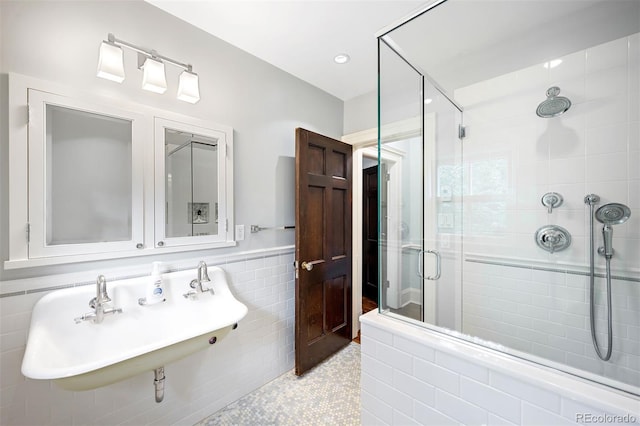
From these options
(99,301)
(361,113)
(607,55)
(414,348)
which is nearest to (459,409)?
(414,348)

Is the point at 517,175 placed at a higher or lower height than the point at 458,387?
higher

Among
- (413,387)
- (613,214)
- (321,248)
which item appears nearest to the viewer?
(413,387)

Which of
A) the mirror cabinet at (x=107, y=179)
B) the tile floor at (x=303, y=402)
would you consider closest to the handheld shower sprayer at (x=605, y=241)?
the tile floor at (x=303, y=402)

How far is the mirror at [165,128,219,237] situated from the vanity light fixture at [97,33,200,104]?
0.23m

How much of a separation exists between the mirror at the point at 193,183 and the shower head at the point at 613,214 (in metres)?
2.17

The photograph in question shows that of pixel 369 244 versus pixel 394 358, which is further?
pixel 369 244

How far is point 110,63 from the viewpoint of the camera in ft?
3.80

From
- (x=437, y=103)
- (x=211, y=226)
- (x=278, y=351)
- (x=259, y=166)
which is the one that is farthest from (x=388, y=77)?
(x=278, y=351)

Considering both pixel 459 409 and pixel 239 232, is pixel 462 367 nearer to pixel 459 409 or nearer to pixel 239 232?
pixel 459 409

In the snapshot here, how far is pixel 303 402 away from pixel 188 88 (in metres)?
2.13

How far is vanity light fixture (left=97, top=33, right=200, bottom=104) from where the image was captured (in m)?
1.15

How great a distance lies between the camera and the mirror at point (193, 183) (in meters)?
1.41

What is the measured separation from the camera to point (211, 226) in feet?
5.29

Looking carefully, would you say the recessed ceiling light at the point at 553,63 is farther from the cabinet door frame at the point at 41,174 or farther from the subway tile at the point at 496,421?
the cabinet door frame at the point at 41,174
